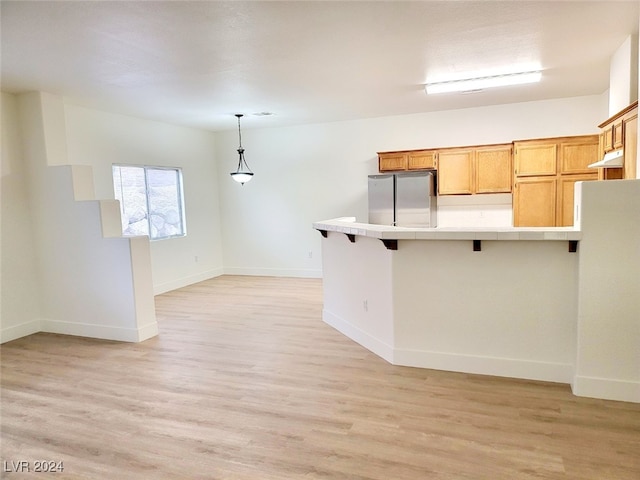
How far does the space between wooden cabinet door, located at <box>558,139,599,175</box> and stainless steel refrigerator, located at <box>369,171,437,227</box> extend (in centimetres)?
165

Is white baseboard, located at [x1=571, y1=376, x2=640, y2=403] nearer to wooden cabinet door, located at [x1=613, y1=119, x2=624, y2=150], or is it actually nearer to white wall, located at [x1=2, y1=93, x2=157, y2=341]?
wooden cabinet door, located at [x1=613, y1=119, x2=624, y2=150]

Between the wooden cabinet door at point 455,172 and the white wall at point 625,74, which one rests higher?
the white wall at point 625,74

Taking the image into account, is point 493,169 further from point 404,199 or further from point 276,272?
point 276,272

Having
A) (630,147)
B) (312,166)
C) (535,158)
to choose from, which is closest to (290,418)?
(630,147)

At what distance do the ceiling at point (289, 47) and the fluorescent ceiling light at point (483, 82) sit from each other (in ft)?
0.53

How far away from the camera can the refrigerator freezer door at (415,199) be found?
589cm

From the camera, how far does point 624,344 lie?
107 inches

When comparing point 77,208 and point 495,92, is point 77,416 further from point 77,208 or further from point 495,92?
point 495,92

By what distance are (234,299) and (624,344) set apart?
15.0ft

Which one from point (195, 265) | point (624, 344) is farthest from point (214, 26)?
point (195, 265)

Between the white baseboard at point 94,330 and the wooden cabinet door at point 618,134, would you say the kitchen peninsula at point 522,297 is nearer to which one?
the wooden cabinet door at point 618,134

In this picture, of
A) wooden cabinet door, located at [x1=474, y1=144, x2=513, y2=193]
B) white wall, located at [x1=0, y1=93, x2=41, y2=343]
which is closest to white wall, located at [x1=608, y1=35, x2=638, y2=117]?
wooden cabinet door, located at [x1=474, y1=144, x2=513, y2=193]

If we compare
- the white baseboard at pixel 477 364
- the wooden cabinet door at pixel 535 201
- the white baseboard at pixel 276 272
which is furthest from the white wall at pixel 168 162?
the wooden cabinet door at pixel 535 201

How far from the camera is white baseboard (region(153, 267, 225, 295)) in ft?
21.1
